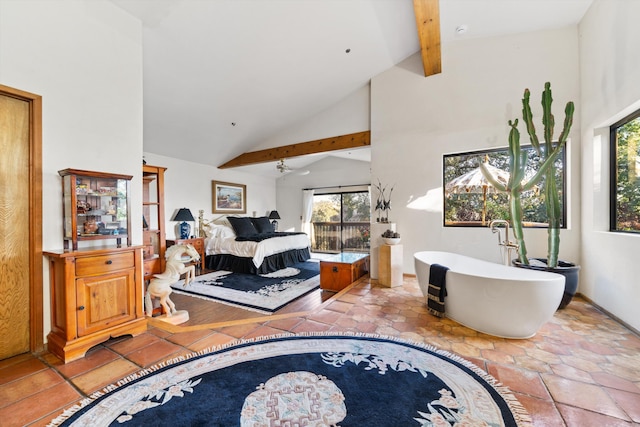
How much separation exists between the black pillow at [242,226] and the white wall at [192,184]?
78 cm

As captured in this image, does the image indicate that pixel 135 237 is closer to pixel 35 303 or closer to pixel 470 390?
pixel 35 303

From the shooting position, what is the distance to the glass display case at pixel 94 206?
6.64ft

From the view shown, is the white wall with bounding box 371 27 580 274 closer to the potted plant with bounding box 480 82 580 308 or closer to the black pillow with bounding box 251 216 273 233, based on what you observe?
the potted plant with bounding box 480 82 580 308

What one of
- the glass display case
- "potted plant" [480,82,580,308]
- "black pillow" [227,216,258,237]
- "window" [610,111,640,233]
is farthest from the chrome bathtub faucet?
"black pillow" [227,216,258,237]

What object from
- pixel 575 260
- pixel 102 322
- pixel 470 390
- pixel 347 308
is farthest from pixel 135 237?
pixel 575 260

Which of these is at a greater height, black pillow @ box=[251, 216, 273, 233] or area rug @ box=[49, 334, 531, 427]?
black pillow @ box=[251, 216, 273, 233]

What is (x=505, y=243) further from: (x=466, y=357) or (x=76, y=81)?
(x=76, y=81)

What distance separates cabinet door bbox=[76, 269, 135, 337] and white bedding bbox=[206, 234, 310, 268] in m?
2.48

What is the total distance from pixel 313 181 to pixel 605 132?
5910 mm

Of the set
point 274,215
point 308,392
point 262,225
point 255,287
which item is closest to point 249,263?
point 255,287

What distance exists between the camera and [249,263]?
480 cm

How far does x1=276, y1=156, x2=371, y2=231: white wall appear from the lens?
23.3 ft

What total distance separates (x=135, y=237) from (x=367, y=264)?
3280mm

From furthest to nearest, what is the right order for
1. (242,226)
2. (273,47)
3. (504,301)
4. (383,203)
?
1. (242,226)
2. (383,203)
3. (273,47)
4. (504,301)
